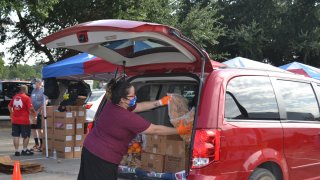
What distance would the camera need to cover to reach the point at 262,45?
26.2m

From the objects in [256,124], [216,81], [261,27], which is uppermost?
[261,27]

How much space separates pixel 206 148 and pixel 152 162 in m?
0.99

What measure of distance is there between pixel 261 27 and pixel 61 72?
62.6ft

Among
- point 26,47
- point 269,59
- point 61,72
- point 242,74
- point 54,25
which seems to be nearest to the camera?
point 242,74

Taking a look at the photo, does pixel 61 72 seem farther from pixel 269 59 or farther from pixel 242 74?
pixel 269 59

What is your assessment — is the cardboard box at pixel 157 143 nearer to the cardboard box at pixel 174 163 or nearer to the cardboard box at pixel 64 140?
the cardboard box at pixel 174 163

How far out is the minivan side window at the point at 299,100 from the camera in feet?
16.4

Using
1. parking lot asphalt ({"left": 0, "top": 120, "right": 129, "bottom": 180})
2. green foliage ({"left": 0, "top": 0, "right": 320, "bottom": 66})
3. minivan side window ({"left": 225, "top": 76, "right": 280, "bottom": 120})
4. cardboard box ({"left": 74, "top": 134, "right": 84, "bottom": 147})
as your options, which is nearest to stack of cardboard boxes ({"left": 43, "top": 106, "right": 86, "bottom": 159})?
cardboard box ({"left": 74, "top": 134, "right": 84, "bottom": 147})

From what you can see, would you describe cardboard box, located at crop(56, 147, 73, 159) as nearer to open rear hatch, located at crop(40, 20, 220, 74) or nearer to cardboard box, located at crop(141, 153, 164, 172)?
open rear hatch, located at crop(40, 20, 220, 74)

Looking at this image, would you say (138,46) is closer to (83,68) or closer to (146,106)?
(146,106)

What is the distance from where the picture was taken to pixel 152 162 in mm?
4801

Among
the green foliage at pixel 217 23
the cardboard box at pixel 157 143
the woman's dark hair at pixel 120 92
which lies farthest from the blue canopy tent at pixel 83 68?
the green foliage at pixel 217 23

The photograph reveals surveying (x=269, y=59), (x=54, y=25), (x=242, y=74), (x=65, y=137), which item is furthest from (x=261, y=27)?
(x=242, y=74)

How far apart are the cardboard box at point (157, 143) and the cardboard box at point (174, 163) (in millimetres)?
96
